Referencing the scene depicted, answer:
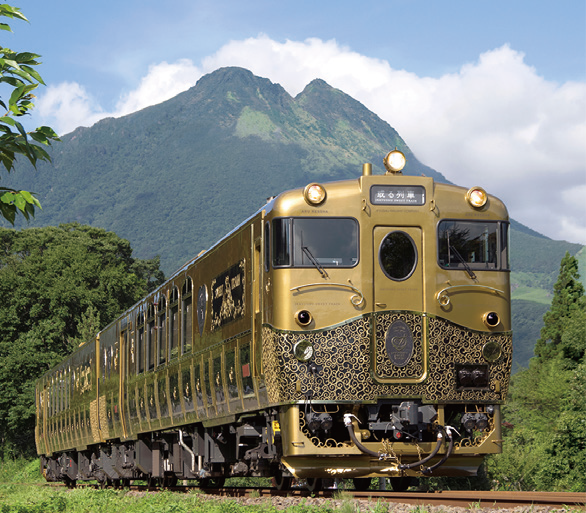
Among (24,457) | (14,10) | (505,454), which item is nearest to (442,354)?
(14,10)

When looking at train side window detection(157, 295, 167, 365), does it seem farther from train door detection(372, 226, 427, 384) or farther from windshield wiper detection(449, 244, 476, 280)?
windshield wiper detection(449, 244, 476, 280)

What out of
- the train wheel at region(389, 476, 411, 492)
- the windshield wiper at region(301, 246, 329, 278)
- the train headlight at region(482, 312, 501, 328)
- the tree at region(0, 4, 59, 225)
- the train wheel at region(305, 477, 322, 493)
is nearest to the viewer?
the tree at region(0, 4, 59, 225)

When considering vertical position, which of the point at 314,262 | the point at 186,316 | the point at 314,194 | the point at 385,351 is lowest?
the point at 385,351

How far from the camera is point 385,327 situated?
11.3 metres

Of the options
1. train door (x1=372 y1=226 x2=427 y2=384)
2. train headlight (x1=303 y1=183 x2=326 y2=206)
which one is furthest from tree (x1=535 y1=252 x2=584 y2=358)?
train headlight (x1=303 y1=183 x2=326 y2=206)

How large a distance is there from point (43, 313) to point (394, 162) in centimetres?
4846

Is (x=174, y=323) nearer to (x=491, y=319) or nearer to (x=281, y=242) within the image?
(x=281, y=242)

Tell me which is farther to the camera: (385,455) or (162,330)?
(162,330)

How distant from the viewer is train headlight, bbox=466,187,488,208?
11914 millimetres

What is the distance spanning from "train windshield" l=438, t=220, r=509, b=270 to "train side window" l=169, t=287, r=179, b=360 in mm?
6327

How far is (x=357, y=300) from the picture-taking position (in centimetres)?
1124

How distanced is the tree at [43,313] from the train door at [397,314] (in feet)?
130

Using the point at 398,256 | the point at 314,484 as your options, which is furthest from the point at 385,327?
the point at 314,484

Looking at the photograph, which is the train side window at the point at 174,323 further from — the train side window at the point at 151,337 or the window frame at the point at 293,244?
the window frame at the point at 293,244
